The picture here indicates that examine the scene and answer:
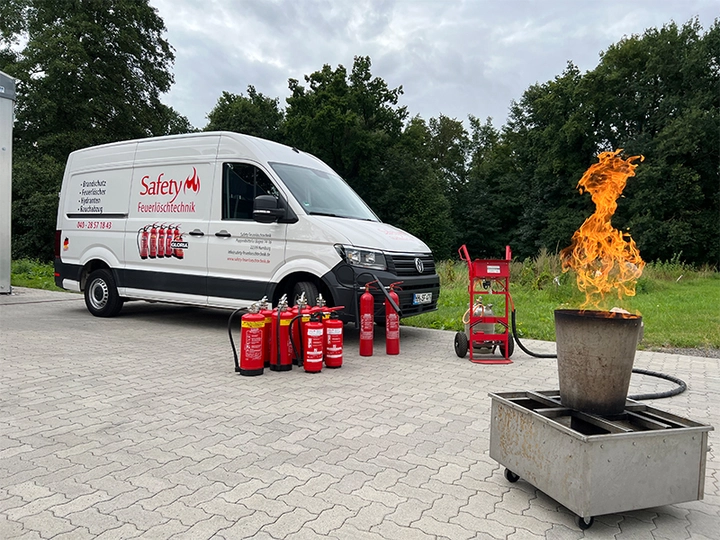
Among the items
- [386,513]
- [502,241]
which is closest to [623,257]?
[386,513]

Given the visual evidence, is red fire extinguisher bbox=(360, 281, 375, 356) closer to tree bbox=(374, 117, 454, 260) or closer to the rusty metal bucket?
the rusty metal bucket

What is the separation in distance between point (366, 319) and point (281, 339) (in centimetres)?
128

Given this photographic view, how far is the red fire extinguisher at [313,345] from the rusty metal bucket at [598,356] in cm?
305

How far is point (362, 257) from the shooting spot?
700 centimetres

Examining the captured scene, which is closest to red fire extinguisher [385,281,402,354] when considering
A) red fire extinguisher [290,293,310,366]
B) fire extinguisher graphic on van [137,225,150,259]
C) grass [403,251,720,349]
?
red fire extinguisher [290,293,310,366]

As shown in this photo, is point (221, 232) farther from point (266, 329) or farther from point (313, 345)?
point (313, 345)

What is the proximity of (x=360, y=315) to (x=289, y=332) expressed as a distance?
1.23 metres

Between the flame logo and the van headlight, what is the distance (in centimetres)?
272

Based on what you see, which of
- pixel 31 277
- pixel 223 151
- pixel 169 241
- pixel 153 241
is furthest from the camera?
pixel 31 277

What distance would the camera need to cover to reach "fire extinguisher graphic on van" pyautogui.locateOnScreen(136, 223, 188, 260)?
8.38 meters

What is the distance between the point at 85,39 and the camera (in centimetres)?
2970

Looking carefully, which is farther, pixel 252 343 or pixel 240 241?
pixel 240 241

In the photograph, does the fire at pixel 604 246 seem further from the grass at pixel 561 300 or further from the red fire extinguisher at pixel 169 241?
the red fire extinguisher at pixel 169 241

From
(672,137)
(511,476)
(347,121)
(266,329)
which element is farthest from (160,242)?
(672,137)
